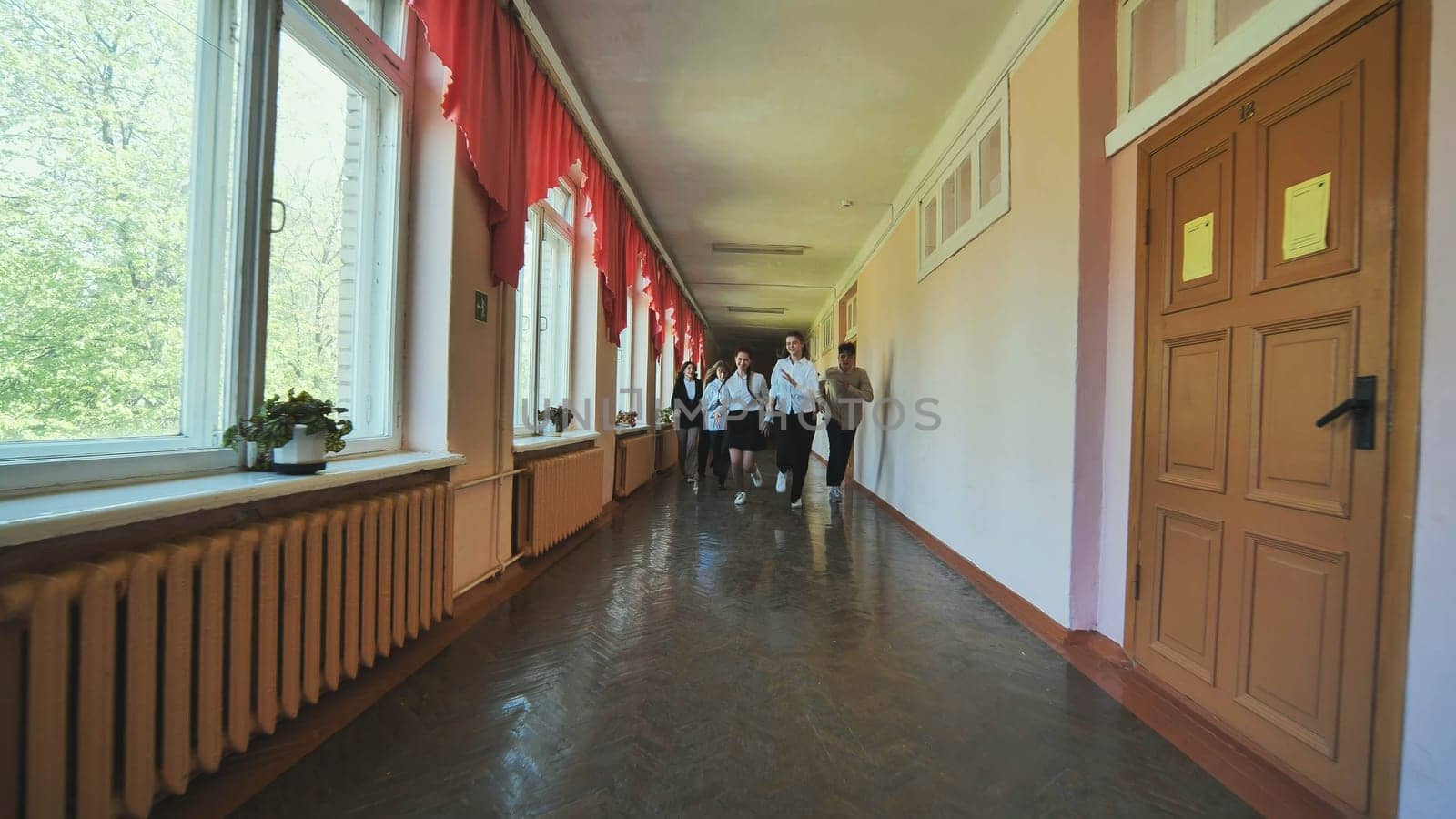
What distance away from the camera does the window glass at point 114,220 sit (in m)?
1.16

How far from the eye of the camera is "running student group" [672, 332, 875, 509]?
517 centimetres

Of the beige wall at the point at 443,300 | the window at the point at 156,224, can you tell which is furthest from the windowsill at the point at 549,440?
the window at the point at 156,224

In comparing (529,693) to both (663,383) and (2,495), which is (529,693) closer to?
(2,495)

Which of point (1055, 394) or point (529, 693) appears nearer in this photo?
point (529, 693)

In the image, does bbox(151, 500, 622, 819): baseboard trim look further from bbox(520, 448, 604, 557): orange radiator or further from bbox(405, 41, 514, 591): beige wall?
bbox(520, 448, 604, 557): orange radiator

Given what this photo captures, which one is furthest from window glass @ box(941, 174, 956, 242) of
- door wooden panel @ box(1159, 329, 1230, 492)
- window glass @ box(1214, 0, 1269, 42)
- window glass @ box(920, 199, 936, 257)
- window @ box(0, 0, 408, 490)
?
window @ box(0, 0, 408, 490)

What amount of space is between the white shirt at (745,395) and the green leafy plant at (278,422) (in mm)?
4077

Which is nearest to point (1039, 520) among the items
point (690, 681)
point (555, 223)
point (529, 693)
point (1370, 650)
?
point (1370, 650)

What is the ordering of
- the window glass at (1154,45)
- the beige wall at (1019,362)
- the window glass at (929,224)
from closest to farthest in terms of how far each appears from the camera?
the window glass at (1154,45), the beige wall at (1019,362), the window glass at (929,224)

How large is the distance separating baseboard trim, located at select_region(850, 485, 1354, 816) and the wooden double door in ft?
0.15

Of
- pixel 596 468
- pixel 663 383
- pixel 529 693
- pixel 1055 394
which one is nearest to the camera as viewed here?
pixel 529 693

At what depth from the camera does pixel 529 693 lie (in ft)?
5.95

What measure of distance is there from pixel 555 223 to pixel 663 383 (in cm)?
484

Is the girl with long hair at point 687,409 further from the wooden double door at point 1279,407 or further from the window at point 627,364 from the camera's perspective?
the wooden double door at point 1279,407
